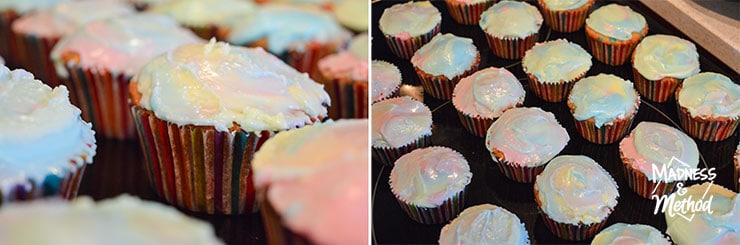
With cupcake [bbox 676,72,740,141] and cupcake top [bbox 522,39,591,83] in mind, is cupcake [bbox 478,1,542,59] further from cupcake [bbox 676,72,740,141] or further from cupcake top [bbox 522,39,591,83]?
cupcake [bbox 676,72,740,141]

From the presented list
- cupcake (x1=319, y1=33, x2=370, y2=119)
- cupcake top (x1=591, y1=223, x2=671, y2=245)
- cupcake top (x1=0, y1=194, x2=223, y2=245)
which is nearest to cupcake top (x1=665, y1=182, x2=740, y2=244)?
cupcake top (x1=591, y1=223, x2=671, y2=245)

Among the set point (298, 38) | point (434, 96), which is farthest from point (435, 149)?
point (298, 38)

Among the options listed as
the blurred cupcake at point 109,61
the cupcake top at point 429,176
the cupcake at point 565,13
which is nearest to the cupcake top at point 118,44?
the blurred cupcake at point 109,61

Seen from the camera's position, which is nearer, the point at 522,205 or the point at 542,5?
the point at 522,205

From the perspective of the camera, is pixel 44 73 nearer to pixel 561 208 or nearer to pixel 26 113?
pixel 26 113

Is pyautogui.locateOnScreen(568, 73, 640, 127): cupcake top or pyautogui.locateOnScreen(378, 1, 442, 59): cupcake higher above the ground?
pyautogui.locateOnScreen(378, 1, 442, 59): cupcake

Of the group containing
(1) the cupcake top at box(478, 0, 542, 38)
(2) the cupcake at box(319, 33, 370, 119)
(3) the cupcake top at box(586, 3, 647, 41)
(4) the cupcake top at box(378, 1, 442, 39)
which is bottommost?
(3) the cupcake top at box(586, 3, 647, 41)

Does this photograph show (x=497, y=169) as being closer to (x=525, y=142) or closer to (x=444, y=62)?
(x=525, y=142)
